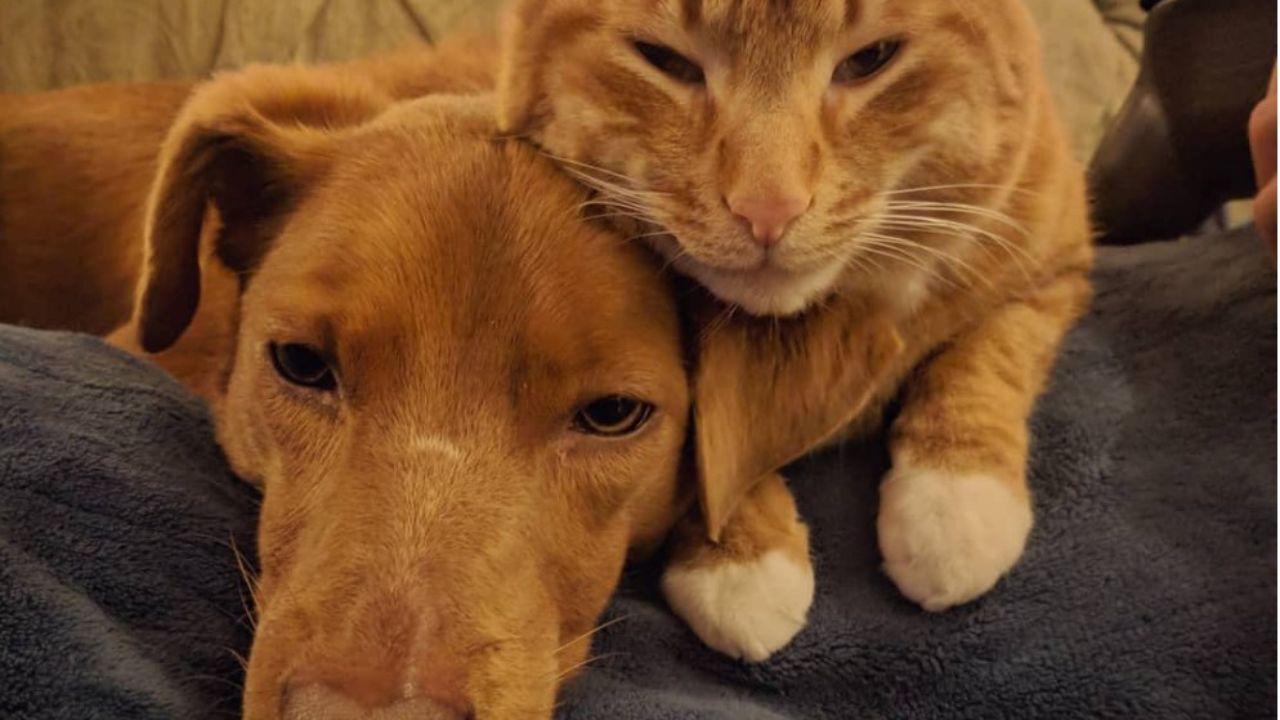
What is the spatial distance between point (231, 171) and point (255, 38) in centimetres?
146

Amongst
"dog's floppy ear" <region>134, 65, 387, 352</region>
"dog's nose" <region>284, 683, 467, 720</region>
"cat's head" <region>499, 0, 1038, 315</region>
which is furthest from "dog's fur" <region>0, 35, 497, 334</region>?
"dog's nose" <region>284, 683, 467, 720</region>

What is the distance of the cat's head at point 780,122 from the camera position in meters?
1.17

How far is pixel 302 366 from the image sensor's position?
1151 millimetres

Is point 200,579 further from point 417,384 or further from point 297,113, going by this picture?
point 297,113

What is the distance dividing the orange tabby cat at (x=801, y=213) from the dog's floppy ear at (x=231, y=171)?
26 centimetres

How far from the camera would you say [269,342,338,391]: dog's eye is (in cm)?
113

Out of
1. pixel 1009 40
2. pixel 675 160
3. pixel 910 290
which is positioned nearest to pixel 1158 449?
pixel 910 290

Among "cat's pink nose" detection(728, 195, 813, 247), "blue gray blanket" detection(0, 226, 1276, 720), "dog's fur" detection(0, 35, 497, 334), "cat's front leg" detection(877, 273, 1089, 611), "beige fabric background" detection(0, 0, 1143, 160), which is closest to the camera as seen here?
"blue gray blanket" detection(0, 226, 1276, 720)

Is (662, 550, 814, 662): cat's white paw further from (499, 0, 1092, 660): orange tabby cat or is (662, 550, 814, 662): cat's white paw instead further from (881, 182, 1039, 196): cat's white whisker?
(881, 182, 1039, 196): cat's white whisker

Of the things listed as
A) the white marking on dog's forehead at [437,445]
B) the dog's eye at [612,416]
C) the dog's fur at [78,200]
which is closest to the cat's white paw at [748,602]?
the dog's eye at [612,416]

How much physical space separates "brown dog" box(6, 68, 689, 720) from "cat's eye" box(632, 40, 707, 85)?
0.20 meters

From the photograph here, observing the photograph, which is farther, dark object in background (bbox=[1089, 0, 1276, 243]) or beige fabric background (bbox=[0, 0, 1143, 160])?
beige fabric background (bbox=[0, 0, 1143, 160])

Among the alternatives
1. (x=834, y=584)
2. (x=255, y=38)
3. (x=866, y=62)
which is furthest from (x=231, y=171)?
(x=255, y=38)

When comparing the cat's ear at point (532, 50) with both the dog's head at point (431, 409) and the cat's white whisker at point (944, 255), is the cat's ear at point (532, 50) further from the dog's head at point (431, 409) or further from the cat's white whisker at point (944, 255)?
the cat's white whisker at point (944, 255)
